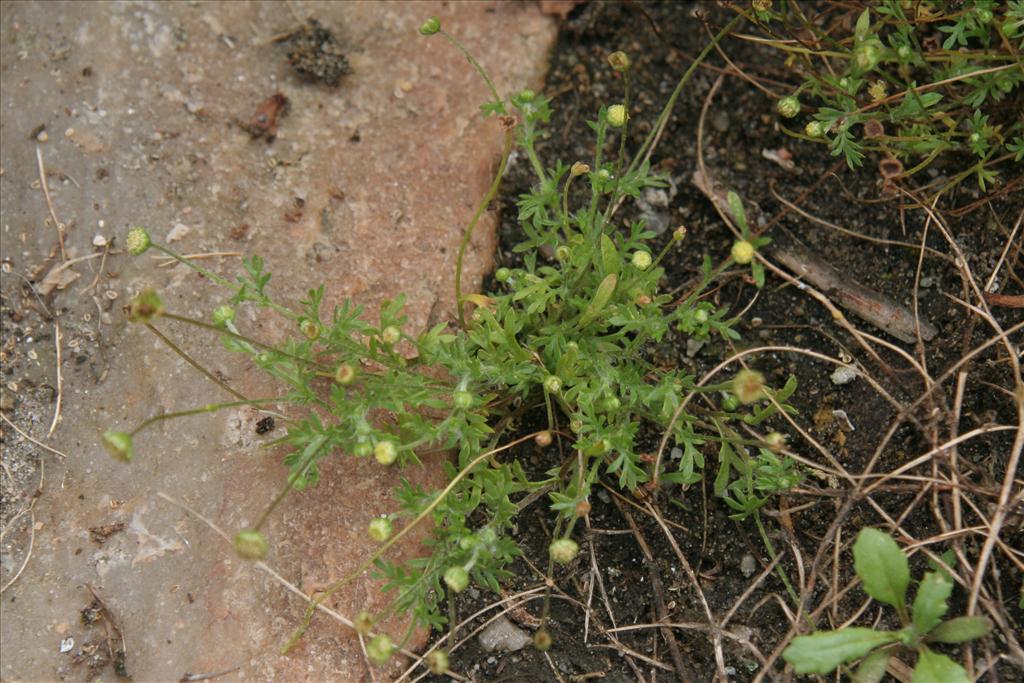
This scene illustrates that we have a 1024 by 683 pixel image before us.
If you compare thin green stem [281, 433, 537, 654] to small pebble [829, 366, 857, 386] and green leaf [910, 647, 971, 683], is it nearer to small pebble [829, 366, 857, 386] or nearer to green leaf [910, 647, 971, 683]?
small pebble [829, 366, 857, 386]

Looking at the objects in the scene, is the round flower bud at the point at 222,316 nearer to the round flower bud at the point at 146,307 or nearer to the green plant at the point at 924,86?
the round flower bud at the point at 146,307

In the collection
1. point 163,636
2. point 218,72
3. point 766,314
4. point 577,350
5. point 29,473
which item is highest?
point 218,72

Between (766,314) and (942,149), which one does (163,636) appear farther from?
(942,149)

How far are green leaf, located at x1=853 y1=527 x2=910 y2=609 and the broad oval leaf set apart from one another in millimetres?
59

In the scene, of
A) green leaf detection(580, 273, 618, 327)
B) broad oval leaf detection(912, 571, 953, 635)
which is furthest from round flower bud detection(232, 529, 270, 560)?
broad oval leaf detection(912, 571, 953, 635)

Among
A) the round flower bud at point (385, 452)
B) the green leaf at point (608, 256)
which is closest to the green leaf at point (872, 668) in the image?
the green leaf at point (608, 256)

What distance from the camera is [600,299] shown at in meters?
2.89

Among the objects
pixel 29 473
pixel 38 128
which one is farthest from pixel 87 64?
pixel 29 473

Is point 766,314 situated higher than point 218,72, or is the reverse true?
point 218,72

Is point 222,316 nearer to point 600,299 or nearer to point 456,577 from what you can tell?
point 456,577

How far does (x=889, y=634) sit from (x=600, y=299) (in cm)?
130

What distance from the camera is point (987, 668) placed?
2717 millimetres

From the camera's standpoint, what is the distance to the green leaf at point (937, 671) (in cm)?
261

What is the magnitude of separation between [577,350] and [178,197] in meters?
1.56
